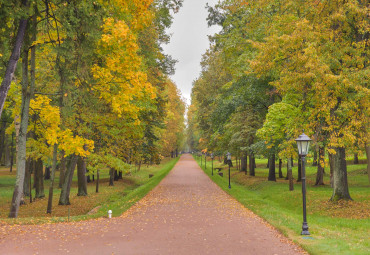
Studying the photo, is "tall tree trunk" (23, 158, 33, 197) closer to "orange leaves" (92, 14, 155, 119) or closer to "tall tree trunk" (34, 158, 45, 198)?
"tall tree trunk" (34, 158, 45, 198)

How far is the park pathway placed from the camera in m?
7.66

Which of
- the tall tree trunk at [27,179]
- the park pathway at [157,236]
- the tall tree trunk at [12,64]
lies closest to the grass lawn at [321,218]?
the park pathway at [157,236]

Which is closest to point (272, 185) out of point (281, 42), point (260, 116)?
point (260, 116)

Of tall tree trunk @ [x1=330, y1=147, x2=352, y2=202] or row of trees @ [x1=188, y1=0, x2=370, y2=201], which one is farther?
tall tree trunk @ [x1=330, y1=147, x2=352, y2=202]

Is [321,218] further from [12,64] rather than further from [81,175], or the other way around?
[81,175]

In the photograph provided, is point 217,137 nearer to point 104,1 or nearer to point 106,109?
point 106,109

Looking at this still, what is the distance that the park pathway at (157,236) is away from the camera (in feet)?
25.1

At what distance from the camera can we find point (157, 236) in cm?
905

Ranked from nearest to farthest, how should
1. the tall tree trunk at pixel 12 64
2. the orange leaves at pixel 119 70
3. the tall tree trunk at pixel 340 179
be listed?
the tall tree trunk at pixel 12 64 → the orange leaves at pixel 119 70 → the tall tree trunk at pixel 340 179

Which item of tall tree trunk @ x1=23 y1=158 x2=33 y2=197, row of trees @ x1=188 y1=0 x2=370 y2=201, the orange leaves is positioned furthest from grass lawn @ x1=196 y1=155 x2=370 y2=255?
tall tree trunk @ x1=23 y1=158 x2=33 y2=197

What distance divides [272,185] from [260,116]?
6082mm

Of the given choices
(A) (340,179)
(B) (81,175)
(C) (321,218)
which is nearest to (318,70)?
(A) (340,179)

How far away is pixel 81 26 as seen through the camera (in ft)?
36.2

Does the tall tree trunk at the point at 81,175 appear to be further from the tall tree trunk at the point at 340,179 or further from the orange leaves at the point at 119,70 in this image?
the tall tree trunk at the point at 340,179
